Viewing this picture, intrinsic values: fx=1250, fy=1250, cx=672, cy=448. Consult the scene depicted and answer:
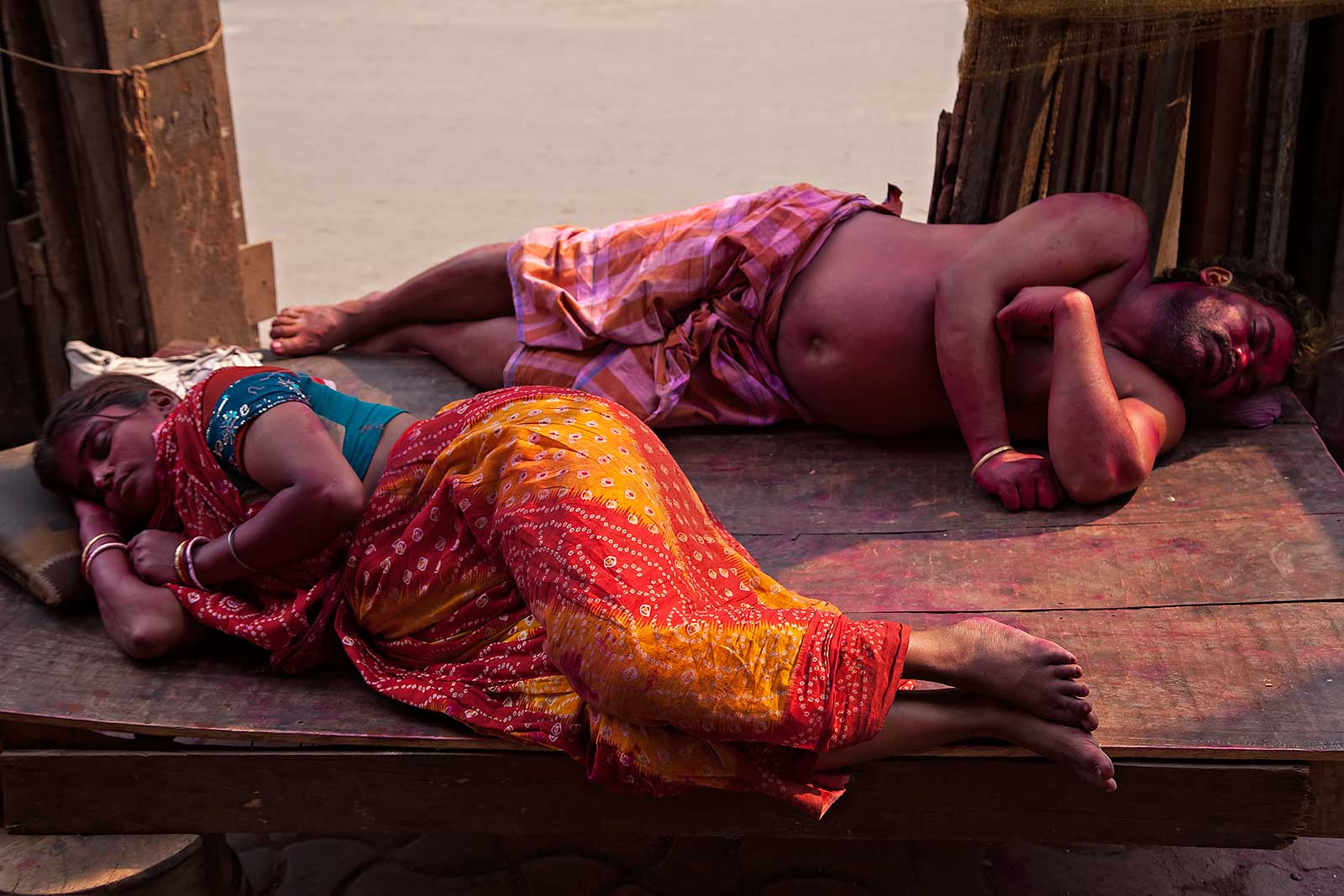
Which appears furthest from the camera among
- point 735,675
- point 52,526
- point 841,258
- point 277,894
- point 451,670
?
point 841,258

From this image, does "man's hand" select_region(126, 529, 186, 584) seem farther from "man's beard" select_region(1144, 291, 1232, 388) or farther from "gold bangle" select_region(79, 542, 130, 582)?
"man's beard" select_region(1144, 291, 1232, 388)

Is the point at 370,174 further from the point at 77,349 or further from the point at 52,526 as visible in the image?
the point at 52,526

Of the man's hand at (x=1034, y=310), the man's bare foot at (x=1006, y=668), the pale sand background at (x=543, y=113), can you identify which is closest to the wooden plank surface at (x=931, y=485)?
the man's hand at (x=1034, y=310)

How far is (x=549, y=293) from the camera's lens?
3193 mm

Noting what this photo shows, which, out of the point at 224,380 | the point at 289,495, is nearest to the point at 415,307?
the point at 224,380

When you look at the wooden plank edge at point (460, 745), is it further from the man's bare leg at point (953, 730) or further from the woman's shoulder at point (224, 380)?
the woman's shoulder at point (224, 380)

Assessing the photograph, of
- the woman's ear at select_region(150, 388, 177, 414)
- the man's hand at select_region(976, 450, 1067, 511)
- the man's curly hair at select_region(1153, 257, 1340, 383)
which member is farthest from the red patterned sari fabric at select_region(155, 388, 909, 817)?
the man's curly hair at select_region(1153, 257, 1340, 383)

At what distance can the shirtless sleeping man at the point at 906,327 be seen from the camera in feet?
8.65

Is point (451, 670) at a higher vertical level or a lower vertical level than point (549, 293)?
lower

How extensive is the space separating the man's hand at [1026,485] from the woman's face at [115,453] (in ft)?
5.57

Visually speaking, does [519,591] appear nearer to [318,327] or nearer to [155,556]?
[155,556]

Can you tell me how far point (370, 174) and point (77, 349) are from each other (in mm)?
4670

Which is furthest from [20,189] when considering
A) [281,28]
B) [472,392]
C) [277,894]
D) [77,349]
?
[281,28]

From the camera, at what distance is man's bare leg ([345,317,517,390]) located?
10.9 ft
